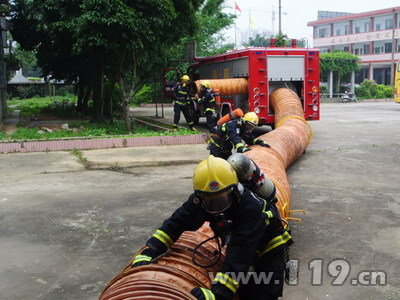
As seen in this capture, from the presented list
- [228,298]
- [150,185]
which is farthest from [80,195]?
[228,298]

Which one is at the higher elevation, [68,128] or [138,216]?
[68,128]

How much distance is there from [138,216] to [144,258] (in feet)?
10.2

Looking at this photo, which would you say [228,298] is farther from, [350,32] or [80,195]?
[350,32]

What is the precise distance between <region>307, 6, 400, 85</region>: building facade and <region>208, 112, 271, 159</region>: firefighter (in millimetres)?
43510

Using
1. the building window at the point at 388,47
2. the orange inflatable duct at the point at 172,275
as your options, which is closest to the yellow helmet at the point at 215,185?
the orange inflatable duct at the point at 172,275

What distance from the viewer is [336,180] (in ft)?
25.1

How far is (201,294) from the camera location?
2438mm

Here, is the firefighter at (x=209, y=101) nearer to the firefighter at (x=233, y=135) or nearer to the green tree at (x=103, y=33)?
the green tree at (x=103, y=33)

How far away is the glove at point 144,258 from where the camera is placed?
2.73 meters

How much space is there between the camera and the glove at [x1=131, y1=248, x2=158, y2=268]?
273 centimetres

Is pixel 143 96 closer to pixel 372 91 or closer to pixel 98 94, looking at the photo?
pixel 98 94

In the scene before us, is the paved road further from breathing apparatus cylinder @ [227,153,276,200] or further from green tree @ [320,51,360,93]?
green tree @ [320,51,360,93]

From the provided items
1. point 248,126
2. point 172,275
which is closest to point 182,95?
point 248,126

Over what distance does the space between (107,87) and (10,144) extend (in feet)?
31.5
